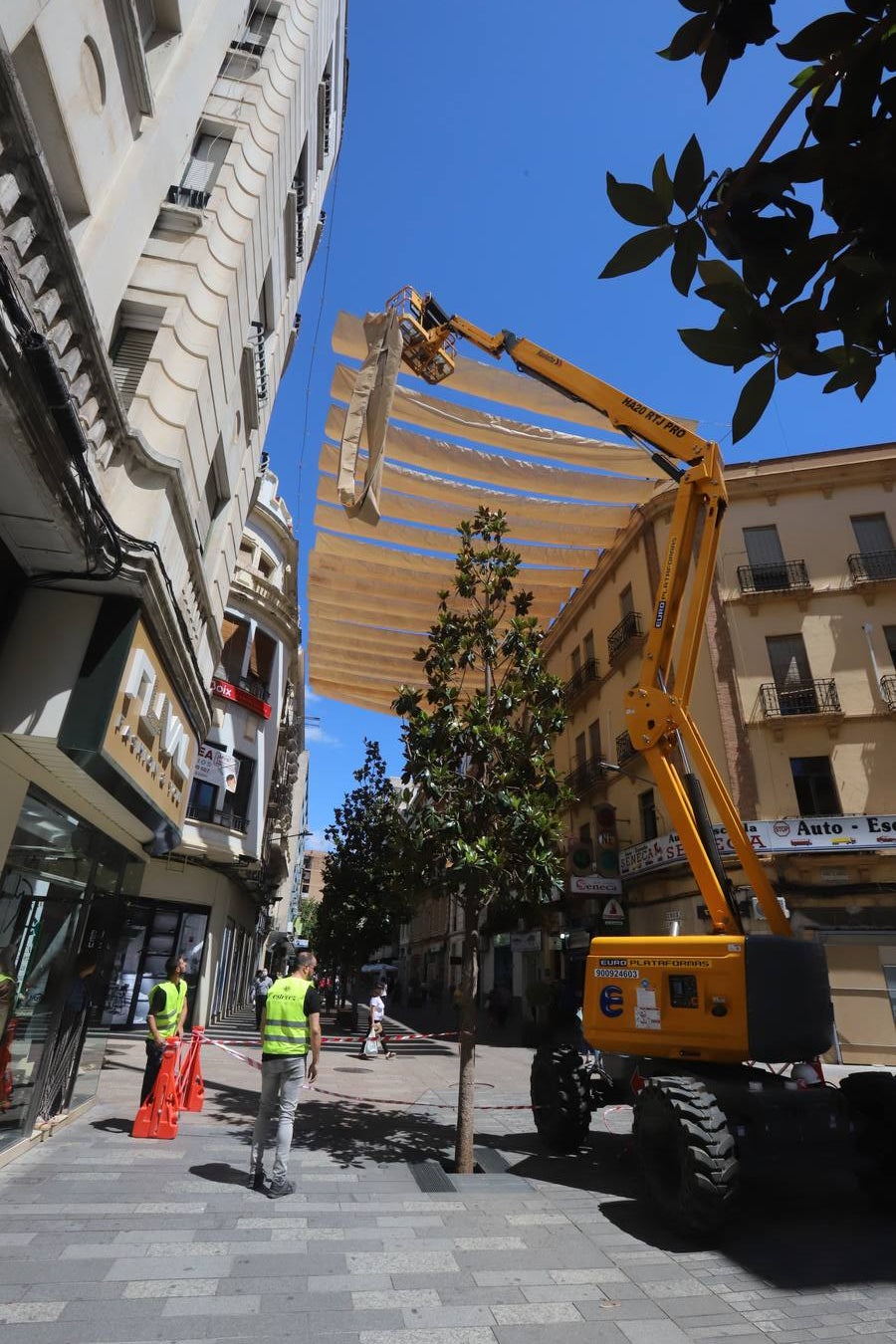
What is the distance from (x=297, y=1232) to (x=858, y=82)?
266 inches

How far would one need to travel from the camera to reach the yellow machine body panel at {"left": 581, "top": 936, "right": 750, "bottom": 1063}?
6246mm

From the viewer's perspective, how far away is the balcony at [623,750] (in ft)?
64.8

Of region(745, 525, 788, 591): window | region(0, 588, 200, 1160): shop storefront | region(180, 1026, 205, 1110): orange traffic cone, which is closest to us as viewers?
region(0, 588, 200, 1160): shop storefront

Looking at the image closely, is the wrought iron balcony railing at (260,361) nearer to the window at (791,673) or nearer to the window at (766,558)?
the window at (766,558)

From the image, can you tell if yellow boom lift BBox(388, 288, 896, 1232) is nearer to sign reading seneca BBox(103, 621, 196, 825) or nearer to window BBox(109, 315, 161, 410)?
sign reading seneca BBox(103, 621, 196, 825)

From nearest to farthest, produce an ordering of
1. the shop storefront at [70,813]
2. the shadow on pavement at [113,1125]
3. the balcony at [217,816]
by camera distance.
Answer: the shop storefront at [70,813] → the shadow on pavement at [113,1125] → the balcony at [217,816]

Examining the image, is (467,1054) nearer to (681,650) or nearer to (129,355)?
(681,650)

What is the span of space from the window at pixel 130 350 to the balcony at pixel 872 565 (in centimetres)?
1703

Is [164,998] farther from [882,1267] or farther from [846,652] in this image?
[846,652]

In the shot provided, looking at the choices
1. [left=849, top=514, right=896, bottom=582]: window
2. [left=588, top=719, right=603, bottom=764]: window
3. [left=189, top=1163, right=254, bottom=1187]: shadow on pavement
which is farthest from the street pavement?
[left=588, top=719, right=603, bottom=764]: window

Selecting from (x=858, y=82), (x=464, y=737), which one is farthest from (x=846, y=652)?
(x=858, y=82)

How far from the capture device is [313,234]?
13414mm

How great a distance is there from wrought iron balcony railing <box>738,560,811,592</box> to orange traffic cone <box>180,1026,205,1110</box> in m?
16.0

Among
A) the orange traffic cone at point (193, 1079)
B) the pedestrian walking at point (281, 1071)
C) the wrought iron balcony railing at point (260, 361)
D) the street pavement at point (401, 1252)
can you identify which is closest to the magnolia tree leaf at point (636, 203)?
the street pavement at point (401, 1252)
